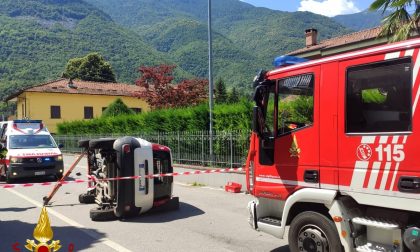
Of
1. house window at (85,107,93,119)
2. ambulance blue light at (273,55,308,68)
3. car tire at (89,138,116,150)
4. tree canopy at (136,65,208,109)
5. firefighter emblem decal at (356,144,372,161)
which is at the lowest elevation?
car tire at (89,138,116,150)

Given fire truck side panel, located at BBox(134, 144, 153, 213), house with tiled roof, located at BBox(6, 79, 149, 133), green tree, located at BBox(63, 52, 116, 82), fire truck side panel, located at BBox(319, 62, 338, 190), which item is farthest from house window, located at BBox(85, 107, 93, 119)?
fire truck side panel, located at BBox(319, 62, 338, 190)

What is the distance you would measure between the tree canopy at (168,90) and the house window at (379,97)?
29.5 metres

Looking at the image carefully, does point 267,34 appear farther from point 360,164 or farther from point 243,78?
point 360,164

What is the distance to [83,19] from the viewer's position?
119m

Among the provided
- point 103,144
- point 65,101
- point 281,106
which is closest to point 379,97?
point 281,106

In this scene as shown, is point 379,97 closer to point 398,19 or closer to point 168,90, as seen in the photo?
point 398,19

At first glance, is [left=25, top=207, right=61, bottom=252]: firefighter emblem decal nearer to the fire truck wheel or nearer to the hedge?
the fire truck wheel

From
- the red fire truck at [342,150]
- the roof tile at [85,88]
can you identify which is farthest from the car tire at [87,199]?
the roof tile at [85,88]

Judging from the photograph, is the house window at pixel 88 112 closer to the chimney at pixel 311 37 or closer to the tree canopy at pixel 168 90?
the tree canopy at pixel 168 90

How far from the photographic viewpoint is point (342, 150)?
4969 mm

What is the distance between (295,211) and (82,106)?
1864 inches

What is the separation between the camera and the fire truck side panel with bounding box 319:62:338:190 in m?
5.05

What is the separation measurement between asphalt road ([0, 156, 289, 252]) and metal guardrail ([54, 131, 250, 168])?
8.79 ft

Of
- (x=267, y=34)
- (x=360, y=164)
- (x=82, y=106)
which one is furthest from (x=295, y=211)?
(x=267, y=34)
